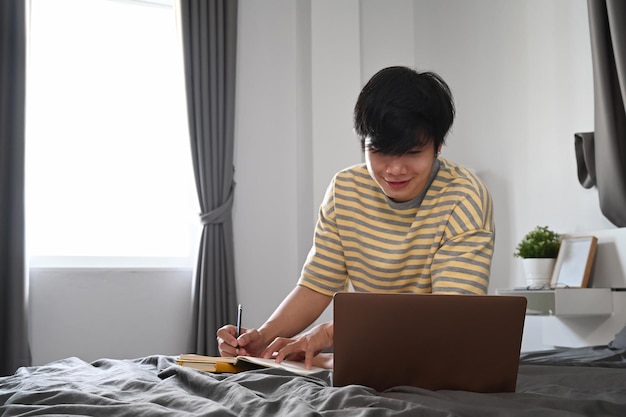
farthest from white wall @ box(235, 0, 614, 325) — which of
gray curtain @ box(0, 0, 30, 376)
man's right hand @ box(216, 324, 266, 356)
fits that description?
man's right hand @ box(216, 324, 266, 356)

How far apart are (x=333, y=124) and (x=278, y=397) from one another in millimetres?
3561

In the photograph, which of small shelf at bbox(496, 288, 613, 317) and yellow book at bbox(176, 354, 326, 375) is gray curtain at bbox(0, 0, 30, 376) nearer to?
yellow book at bbox(176, 354, 326, 375)

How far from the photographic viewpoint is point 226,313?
14.6 feet

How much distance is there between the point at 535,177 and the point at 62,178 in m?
2.71

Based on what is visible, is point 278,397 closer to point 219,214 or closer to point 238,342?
point 238,342

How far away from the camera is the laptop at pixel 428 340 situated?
1.24 meters

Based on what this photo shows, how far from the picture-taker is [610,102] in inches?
129

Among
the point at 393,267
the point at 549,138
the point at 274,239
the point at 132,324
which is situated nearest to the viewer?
the point at 393,267

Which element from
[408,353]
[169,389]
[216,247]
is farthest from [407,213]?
[216,247]

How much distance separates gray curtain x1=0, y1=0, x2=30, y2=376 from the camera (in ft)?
12.9

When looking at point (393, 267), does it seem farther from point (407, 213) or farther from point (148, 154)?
point (148, 154)

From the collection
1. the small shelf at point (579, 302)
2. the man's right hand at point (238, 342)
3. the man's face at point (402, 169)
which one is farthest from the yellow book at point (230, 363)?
the small shelf at point (579, 302)

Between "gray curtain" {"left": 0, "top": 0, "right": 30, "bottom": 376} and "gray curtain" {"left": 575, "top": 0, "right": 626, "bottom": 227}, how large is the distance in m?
2.97

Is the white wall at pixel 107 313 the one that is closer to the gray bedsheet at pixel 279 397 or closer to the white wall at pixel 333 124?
the white wall at pixel 333 124
